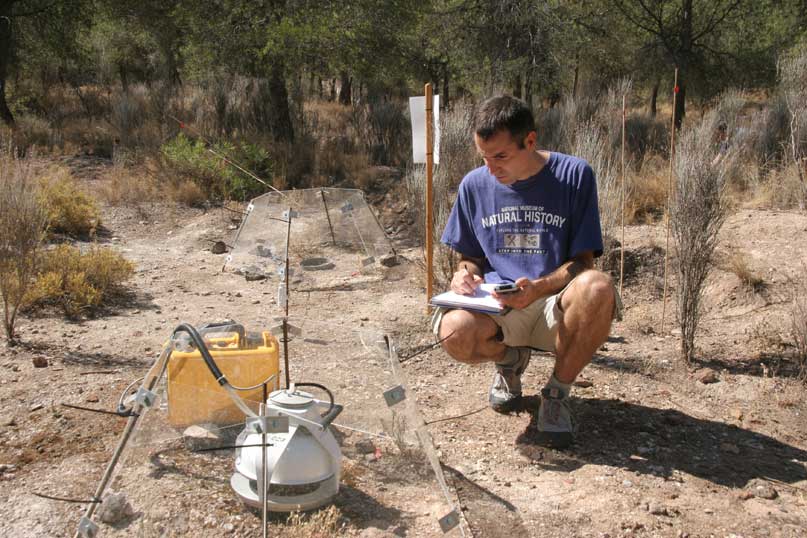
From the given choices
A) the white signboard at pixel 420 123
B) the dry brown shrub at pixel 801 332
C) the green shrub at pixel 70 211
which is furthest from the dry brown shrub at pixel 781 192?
the green shrub at pixel 70 211

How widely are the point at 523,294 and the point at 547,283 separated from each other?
11 cm

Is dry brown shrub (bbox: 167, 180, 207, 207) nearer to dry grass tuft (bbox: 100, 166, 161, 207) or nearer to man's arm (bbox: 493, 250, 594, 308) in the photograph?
dry grass tuft (bbox: 100, 166, 161, 207)

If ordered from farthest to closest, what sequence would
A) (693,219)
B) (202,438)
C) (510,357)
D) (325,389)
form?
(693,219) < (510,357) < (325,389) < (202,438)

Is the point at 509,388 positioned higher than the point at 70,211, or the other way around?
the point at 70,211

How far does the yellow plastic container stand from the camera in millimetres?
2271

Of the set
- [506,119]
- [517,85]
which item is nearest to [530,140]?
[506,119]

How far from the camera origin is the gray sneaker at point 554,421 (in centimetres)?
277

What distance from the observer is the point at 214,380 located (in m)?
2.42

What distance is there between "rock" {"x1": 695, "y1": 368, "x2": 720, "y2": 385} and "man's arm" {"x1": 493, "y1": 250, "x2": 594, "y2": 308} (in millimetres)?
1064

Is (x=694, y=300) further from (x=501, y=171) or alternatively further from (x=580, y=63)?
(x=580, y=63)

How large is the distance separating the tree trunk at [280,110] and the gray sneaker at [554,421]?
8705 mm

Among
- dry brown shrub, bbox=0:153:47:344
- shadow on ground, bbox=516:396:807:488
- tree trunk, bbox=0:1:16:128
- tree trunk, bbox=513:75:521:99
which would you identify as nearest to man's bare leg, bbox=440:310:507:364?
shadow on ground, bbox=516:396:807:488

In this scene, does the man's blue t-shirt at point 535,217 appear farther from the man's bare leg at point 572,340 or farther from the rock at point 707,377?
the rock at point 707,377

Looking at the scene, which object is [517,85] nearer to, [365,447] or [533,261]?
[533,261]
